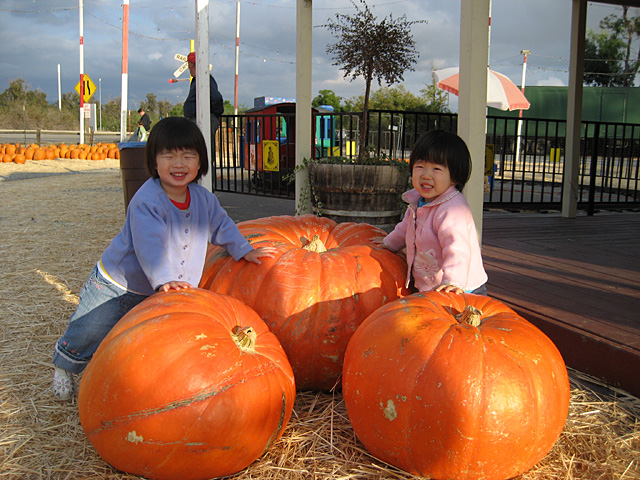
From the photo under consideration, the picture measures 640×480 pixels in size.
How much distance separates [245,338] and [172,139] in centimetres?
98

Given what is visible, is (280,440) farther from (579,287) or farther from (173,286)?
(579,287)

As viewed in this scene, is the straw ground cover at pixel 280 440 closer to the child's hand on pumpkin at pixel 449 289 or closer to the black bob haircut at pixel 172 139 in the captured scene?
the child's hand on pumpkin at pixel 449 289

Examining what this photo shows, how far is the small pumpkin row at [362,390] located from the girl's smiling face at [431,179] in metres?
0.57

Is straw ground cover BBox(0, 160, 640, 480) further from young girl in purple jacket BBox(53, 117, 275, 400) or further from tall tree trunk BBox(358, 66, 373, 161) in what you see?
tall tree trunk BBox(358, 66, 373, 161)

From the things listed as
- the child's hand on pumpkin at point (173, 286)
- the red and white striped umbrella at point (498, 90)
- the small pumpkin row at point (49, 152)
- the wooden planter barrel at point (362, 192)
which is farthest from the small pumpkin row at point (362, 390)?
the small pumpkin row at point (49, 152)

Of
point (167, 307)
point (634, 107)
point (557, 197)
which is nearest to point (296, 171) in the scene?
point (167, 307)

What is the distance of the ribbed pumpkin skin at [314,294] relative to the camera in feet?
6.98

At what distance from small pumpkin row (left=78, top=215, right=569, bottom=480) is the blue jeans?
1.54 feet

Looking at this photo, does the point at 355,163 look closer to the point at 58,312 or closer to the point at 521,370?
the point at 58,312

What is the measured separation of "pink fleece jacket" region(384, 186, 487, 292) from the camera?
2109mm

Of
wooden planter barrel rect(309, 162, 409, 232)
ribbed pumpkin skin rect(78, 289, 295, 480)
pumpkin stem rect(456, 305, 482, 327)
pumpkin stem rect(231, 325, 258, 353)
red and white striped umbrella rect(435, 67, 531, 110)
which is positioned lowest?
ribbed pumpkin skin rect(78, 289, 295, 480)

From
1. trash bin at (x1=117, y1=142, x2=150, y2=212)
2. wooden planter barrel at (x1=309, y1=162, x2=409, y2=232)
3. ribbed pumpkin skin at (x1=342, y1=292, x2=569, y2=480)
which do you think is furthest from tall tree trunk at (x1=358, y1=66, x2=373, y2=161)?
ribbed pumpkin skin at (x1=342, y1=292, x2=569, y2=480)

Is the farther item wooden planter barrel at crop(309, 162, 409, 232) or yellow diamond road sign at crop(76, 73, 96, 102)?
yellow diamond road sign at crop(76, 73, 96, 102)

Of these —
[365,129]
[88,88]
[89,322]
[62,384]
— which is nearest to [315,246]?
[89,322]
